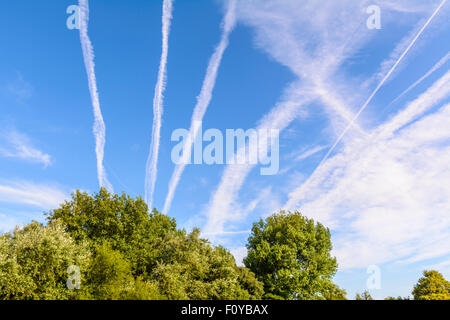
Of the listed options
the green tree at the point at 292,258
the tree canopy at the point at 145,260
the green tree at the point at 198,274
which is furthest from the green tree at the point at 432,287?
the green tree at the point at 198,274

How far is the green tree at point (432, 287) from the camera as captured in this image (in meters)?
70.4

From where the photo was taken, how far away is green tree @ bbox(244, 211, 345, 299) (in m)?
56.2

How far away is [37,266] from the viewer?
37125 mm

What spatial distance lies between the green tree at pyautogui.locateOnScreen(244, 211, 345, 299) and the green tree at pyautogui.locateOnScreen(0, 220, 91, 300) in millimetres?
33672

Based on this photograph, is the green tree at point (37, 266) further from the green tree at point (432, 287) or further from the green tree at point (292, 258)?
the green tree at point (432, 287)

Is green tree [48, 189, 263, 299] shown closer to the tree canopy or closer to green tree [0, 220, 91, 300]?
the tree canopy

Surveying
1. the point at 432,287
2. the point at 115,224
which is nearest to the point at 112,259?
the point at 115,224

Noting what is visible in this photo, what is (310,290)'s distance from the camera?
56531 mm

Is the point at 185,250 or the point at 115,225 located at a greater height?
the point at 115,225

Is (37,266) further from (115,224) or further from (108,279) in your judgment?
(115,224)

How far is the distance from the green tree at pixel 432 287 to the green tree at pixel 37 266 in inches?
2961

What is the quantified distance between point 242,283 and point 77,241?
27.9 metres
